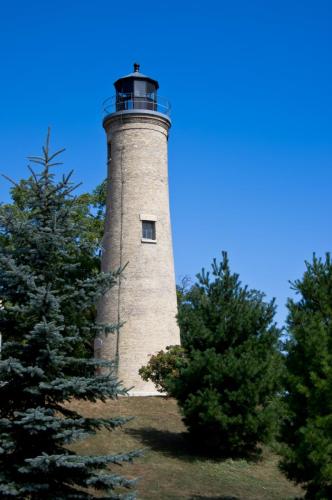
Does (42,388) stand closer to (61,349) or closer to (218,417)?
(61,349)

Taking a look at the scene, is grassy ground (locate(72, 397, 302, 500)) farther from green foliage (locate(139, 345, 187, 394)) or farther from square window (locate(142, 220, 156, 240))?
square window (locate(142, 220, 156, 240))

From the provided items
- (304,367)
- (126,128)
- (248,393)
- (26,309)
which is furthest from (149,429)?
(126,128)

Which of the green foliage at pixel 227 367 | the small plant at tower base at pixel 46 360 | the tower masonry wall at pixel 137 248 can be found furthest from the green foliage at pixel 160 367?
the small plant at tower base at pixel 46 360

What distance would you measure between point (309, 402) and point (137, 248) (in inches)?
633

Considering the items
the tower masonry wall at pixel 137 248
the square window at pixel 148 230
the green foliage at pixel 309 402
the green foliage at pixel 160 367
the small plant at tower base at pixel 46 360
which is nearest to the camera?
the small plant at tower base at pixel 46 360

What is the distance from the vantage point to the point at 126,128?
28969 millimetres

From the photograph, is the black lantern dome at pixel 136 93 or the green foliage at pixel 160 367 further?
the black lantern dome at pixel 136 93

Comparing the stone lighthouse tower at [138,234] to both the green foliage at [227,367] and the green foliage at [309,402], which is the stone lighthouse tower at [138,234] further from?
the green foliage at [309,402]

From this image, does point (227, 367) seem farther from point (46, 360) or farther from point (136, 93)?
point (136, 93)

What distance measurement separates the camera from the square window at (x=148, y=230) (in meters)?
28.2

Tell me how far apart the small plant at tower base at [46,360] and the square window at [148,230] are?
1528cm

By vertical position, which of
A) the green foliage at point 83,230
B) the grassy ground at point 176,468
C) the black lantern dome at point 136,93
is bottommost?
the grassy ground at point 176,468

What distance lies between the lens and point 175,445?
20031 mm

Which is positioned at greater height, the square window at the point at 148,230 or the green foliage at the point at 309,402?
the square window at the point at 148,230
